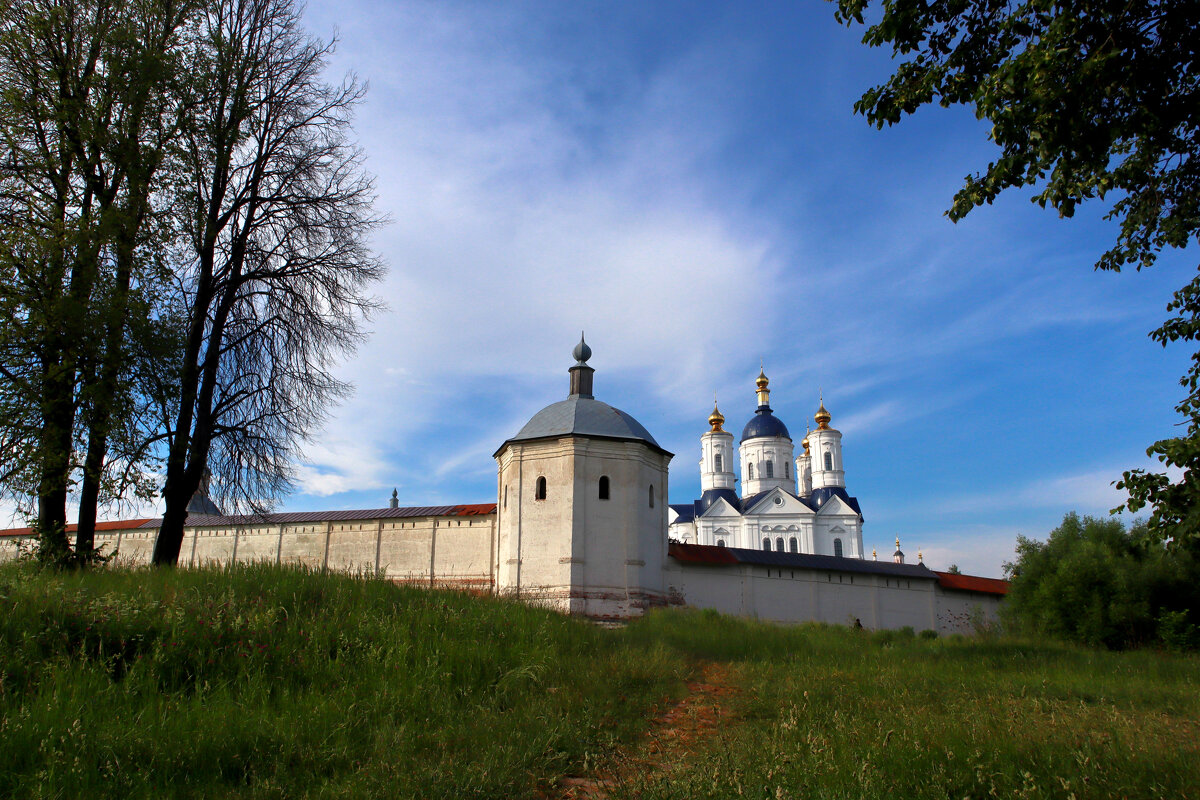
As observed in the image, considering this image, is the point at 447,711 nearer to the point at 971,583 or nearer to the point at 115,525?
the point at 971,583

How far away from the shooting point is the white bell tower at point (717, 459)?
54375 millimetres

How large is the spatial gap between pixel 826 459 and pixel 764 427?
4.72 metres

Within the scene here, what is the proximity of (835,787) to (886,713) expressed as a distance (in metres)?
2.33

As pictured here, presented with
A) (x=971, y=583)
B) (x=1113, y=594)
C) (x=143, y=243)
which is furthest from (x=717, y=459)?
(x=143, y=243)

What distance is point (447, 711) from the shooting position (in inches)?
221

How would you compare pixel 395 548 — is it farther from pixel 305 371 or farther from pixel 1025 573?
pixel 1025 573

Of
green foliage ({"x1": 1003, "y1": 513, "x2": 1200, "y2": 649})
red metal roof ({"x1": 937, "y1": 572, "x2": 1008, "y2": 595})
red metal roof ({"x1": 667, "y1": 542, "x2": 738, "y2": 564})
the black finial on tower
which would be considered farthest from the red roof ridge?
the black finial on tower

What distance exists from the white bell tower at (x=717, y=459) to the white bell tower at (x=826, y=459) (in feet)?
19.6

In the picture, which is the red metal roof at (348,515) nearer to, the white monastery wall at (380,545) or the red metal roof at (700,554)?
the white monastery wall at (380,545)

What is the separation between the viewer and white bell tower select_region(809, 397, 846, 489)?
167 feet

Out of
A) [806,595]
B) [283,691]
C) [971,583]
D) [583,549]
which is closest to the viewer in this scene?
[283,691]

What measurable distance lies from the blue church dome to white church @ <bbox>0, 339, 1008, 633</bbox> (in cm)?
2939

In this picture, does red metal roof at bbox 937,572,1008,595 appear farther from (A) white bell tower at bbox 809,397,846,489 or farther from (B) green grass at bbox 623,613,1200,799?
(A) white bell tower at bbox 809,397,846,489

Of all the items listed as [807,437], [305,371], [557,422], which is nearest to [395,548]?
[557,422]
